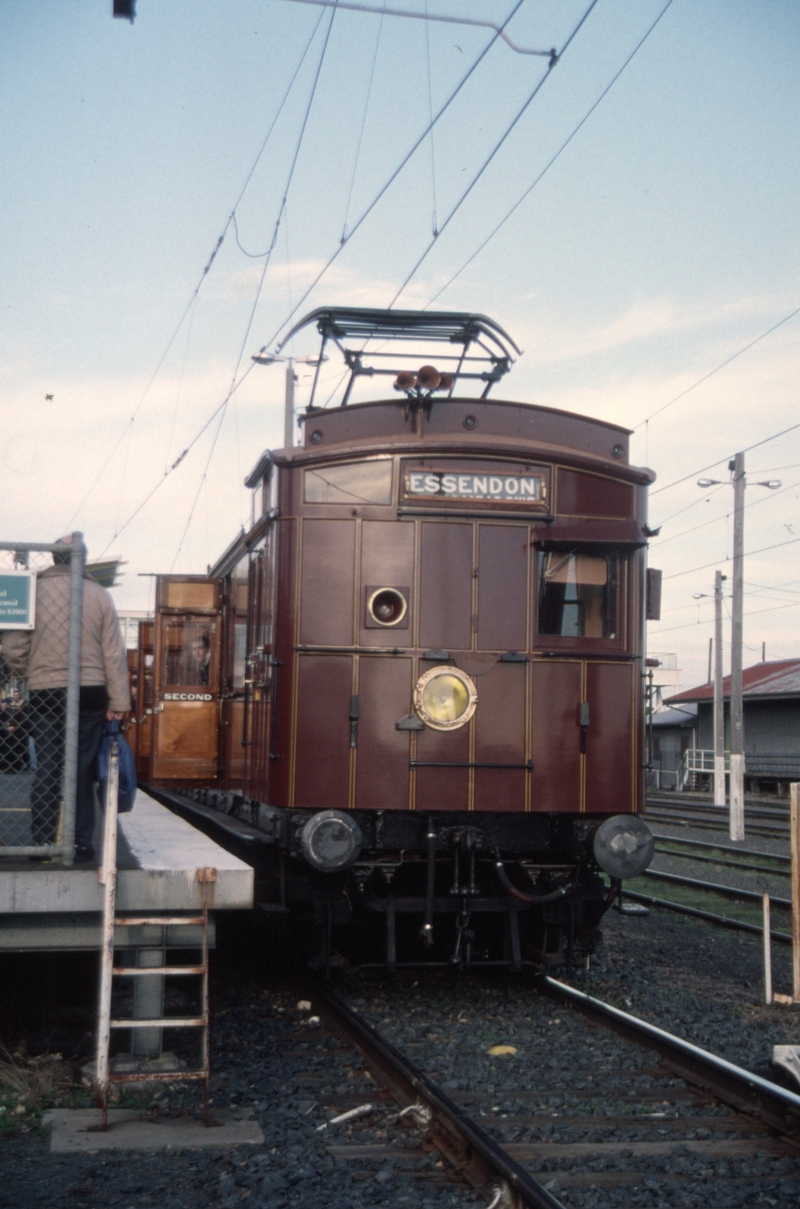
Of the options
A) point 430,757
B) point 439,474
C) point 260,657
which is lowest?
point 430,757

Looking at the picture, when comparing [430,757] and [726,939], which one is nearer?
[430,757]

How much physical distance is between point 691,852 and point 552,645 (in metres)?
13.1

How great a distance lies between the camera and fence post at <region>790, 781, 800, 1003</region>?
8289 millimetres

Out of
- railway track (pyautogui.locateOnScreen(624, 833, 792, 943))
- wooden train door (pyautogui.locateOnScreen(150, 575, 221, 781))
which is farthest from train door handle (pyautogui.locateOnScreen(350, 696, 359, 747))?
wooden train door (pyautogui.locateOnScreen(150, 575, 221, 781))

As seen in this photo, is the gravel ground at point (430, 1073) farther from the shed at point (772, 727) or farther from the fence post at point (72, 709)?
the shed at point (772, 727)

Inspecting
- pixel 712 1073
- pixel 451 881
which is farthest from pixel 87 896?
pixel 712 1073

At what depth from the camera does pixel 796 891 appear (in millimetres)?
8445

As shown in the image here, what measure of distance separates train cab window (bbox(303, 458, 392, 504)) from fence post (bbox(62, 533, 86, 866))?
2302 millimetres

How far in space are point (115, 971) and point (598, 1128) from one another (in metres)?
2.23

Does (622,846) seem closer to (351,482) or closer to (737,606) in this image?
(351,482)

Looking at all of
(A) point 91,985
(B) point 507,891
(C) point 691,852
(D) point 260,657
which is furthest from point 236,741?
(C) point 691,852

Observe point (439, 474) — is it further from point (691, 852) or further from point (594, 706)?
point (691, 852)

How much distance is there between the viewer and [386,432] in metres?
8.47

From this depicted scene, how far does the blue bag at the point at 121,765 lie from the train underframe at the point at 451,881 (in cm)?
147
